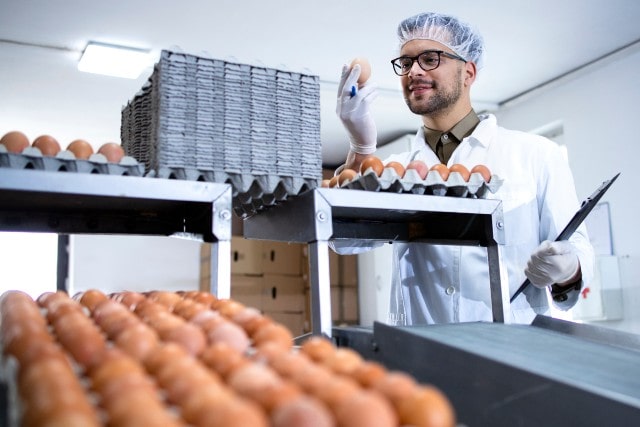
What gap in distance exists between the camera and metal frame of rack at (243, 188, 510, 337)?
3.60 feet

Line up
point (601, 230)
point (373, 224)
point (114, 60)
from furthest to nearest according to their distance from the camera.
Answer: point (601, 230)
point (114, 60)
point (373, 224)

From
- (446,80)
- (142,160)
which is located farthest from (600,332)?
(446,80)

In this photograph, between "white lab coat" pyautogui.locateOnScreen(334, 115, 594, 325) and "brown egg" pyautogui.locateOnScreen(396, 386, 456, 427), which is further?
"white lab coat" pyautogui.locateOnScreen(334, 115, 594, 325)

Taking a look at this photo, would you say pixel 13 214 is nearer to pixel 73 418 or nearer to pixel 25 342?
pixel 25 342

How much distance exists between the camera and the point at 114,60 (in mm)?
3697

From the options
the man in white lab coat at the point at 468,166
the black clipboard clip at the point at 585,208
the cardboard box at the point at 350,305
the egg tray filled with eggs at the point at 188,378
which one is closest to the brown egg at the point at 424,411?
the egg tray filled with eggs at the point at 188,378

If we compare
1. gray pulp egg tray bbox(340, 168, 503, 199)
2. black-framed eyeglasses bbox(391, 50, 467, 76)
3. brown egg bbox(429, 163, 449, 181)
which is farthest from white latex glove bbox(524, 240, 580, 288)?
black-framed eyeglasses bbox(391, 50, 467, 76)

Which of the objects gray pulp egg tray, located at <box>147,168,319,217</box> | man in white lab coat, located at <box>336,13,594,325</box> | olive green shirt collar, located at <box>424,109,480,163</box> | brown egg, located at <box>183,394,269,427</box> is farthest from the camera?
olive green shirt collar, located at <box>424,109,480,163</box>

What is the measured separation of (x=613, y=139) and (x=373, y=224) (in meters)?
2.95

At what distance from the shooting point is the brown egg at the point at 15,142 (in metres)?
0.97

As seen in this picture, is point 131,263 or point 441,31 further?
point 131,263

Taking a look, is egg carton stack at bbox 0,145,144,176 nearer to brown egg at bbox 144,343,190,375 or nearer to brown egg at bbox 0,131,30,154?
brown egg at bbox 0,131,30,154

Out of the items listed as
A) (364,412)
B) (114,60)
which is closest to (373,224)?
(364,412)

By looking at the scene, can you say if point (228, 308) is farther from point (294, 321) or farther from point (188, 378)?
point (294, 321)
